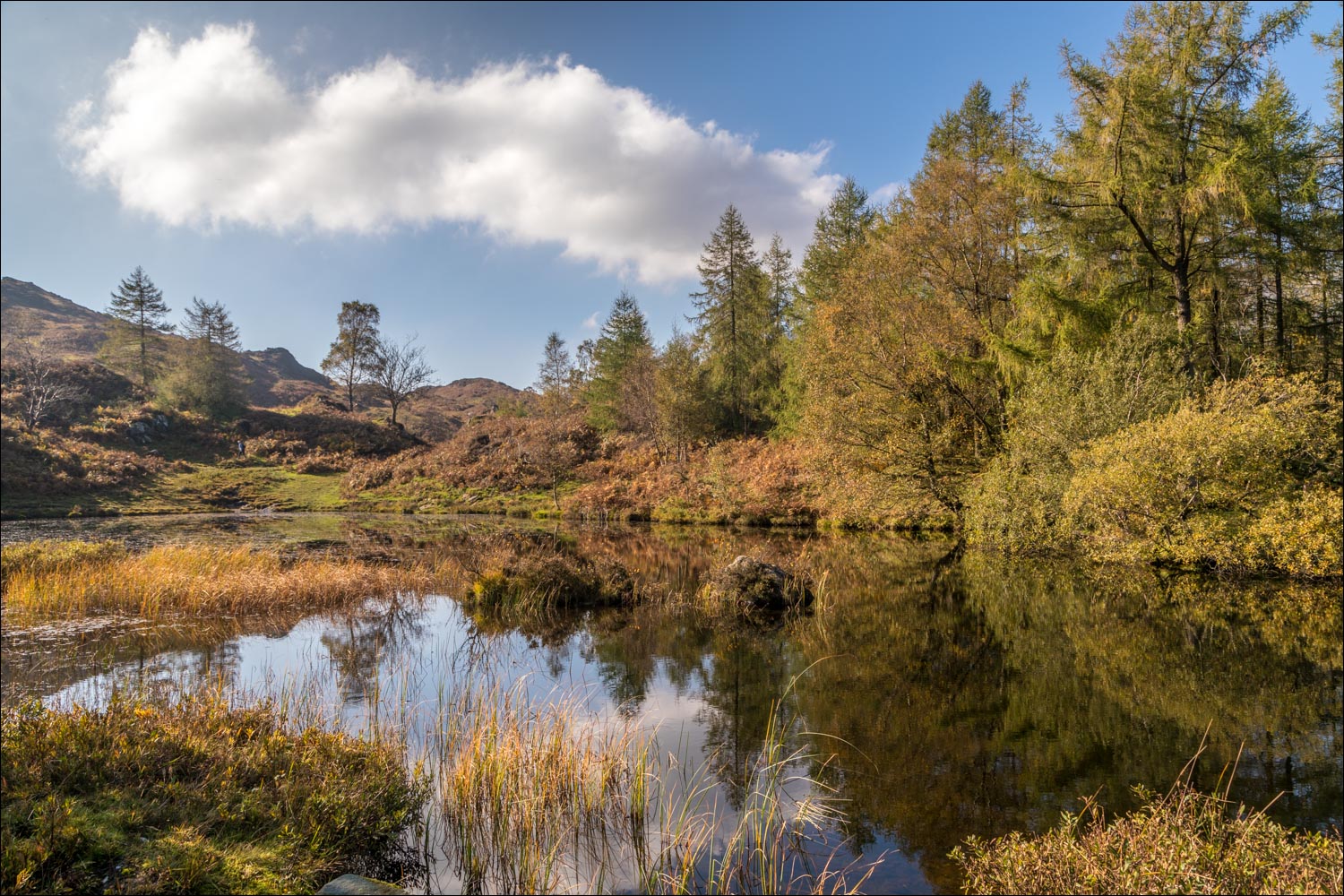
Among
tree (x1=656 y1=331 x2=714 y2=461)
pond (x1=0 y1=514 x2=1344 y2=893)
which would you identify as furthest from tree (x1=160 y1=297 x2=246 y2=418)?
pond (x1=0 y1=514 x2=1344 y2=893)

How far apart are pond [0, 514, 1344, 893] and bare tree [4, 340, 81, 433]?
45.6 meters

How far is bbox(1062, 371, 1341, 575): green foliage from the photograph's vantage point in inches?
575

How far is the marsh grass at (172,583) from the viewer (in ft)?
42.8

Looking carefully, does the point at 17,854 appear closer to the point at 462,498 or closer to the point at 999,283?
the point at 999,283

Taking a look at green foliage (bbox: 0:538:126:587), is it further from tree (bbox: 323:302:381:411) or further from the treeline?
tree (bbox: 323:302:381:411)

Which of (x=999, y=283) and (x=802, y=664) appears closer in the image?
(x=802, y=664)

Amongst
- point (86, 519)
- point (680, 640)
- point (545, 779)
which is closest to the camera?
point (545, 779)

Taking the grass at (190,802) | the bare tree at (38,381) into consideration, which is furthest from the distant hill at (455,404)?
the grass at (190,802)

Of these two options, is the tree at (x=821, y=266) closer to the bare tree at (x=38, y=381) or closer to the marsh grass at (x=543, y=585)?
the marsh grass at (x=543, y=585)

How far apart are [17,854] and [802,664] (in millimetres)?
8868

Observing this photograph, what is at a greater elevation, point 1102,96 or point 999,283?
point 1102,96

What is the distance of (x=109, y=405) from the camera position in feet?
166

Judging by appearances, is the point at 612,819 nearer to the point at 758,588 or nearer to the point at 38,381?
the point at 758,588

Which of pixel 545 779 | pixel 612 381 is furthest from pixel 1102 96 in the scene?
pixel 612 381
